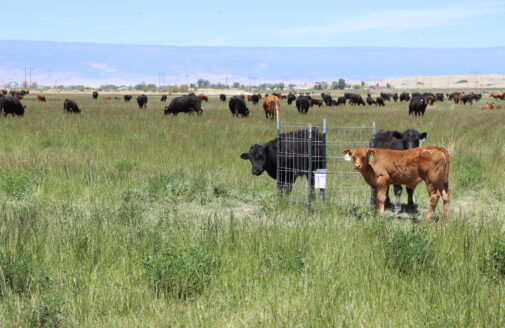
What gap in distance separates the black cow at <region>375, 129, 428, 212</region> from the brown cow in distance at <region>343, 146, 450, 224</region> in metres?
1.25

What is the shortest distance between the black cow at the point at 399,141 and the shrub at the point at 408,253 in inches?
150

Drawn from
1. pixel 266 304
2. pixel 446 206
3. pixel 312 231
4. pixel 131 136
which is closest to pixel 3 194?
pixel 312 231

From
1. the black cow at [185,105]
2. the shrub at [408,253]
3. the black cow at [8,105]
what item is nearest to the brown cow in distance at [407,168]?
the shrub at [408,253]

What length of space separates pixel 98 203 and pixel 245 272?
15.2 feet

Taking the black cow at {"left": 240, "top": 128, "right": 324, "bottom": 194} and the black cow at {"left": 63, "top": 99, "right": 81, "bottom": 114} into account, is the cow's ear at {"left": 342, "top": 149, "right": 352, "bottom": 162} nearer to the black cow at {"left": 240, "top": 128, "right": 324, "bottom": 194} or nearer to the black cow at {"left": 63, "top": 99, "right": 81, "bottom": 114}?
the black cow at {"left": 240, "top": 128, "right": 324, "bottom": 194}

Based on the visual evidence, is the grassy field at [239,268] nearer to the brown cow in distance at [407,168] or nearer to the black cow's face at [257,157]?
the brown cow in distance at [407,168]

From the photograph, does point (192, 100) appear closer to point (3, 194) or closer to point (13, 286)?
point (3, 194)

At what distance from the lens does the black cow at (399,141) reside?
9.95 m

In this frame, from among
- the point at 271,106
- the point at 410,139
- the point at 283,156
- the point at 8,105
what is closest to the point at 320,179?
the point at 283,156

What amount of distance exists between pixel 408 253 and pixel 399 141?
215 inches

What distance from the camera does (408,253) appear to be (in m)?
5.72

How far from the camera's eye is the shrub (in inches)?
222

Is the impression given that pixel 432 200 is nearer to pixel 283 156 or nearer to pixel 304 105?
pixel 283 156

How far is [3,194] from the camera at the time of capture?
33.2 ft
